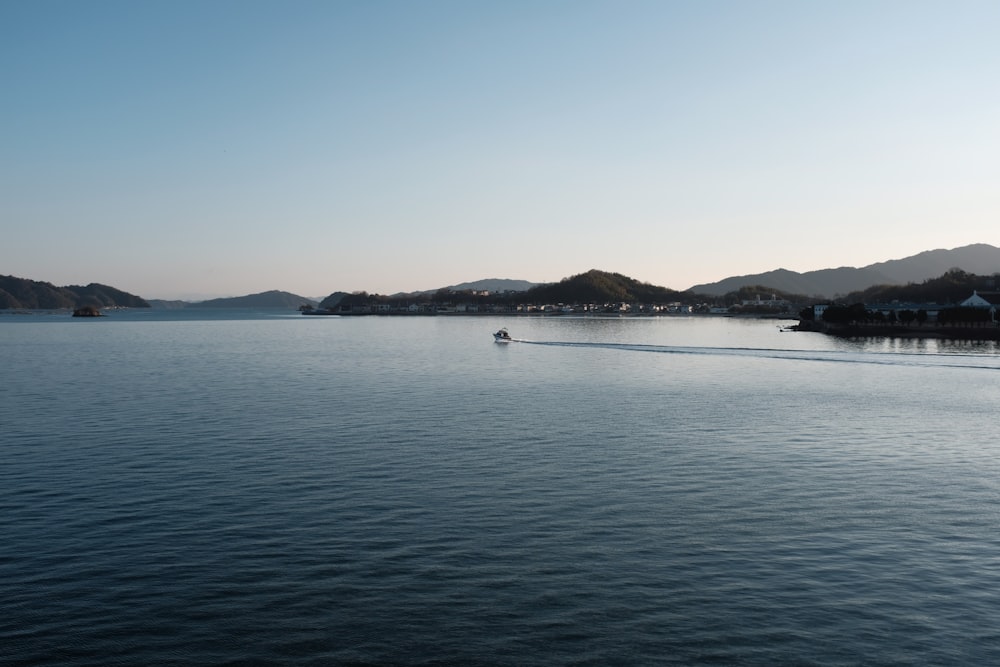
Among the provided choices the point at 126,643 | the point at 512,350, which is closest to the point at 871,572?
the point at 126,643

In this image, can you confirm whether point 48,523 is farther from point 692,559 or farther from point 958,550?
point 958,550

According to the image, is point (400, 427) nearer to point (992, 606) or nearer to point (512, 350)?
point (992, 606)


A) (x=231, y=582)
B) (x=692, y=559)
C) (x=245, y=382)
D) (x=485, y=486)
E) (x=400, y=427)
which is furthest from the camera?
(x=245, y=382)

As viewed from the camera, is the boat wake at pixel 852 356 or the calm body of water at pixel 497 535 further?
the boat wake at pixel 852 356

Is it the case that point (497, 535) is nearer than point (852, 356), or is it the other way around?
point (497, 535)

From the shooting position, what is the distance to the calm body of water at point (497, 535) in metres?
15.6

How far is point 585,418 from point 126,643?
112 feet

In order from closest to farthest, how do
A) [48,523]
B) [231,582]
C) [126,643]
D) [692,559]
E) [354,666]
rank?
[354,666] → [126,643] → [231,582] → [692,559] → [48,523]

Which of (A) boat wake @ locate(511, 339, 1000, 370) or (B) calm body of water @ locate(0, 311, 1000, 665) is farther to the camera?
(A) boat wake @ locate(511, 339, 1000, 370)

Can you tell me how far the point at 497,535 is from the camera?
22281mm

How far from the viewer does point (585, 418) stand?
154ft

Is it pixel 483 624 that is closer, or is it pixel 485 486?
pixel 483 624

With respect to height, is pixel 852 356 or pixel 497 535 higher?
pixel 852 356

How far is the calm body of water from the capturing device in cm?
1559
